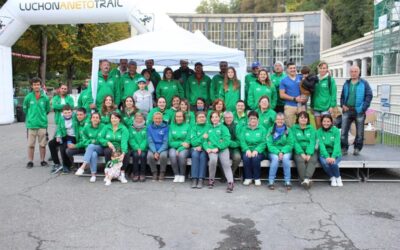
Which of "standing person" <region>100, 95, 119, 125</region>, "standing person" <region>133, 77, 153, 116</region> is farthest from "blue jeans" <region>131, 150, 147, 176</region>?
"standing person" <region>133, 77, 153, 116</region>

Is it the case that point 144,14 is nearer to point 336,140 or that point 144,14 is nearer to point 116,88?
point 116,88

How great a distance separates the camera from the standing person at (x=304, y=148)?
24.7 ft

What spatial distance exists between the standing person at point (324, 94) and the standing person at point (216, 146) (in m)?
1.86

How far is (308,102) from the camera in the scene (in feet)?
29.0

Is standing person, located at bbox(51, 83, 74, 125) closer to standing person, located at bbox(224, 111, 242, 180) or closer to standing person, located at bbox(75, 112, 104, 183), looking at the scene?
standing person, located at bbox(75, 112, 104, 183)

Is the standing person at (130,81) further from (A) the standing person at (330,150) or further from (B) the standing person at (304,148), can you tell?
(A) the standing person at (330,150)

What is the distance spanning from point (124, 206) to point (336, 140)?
3.83 meters

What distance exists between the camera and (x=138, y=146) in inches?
314

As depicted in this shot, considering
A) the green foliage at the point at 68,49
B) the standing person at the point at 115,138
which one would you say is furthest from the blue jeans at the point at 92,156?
the green foliage at the point at 68,49

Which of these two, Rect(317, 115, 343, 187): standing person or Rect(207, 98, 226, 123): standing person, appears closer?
Rect(317, 115, 343, 187): standing person

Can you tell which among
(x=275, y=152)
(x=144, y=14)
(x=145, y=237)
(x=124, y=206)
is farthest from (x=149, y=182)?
(x=144, y=14)

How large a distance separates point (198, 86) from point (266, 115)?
6.90 feet

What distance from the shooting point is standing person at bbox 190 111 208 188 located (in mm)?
7613

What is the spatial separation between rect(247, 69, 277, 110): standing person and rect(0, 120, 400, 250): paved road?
74.2 inches
